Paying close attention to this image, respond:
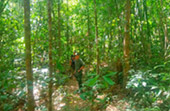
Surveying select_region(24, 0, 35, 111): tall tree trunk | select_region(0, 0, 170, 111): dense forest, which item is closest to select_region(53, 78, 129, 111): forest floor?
select_region(0, 0, 170, 111): dense forest

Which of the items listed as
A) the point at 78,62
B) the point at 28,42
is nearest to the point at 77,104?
the point at 78,62

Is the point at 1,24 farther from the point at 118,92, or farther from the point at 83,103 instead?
the point at 118,92

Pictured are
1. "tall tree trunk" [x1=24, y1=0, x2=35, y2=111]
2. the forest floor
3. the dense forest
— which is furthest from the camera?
the forest floor

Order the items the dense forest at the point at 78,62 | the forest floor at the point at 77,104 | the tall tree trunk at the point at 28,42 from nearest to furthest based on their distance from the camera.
→ the tall tree trunk at the point at 28,42 → the dense forest at the point at 78,62 → the forest floor at the point at 77,104

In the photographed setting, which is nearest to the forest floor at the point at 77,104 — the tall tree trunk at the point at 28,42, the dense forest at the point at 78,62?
the dense forest at the point at 78,62

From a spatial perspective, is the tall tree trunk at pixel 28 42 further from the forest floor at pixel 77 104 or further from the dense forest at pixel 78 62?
the forest floor at pixel 77 104

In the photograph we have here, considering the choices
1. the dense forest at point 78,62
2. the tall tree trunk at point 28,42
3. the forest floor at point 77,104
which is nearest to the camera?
the tall tree trunk at point 28,42

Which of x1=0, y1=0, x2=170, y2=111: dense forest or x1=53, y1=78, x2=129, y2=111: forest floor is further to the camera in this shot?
x1=53, y1=78, x2=129, y2=111: forest floor

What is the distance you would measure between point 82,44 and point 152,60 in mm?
3687

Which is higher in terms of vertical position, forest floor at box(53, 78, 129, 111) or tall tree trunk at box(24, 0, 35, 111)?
tall tree trunk at box(24, 0, 35, 111)

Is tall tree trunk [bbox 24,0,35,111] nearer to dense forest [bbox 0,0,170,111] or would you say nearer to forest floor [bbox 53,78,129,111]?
dense forest [bbox 0,0,170,111]

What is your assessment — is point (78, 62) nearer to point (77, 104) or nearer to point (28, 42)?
point (77, 104)

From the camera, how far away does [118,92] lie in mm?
5594

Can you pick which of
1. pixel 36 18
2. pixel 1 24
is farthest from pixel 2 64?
pixel 36 18
